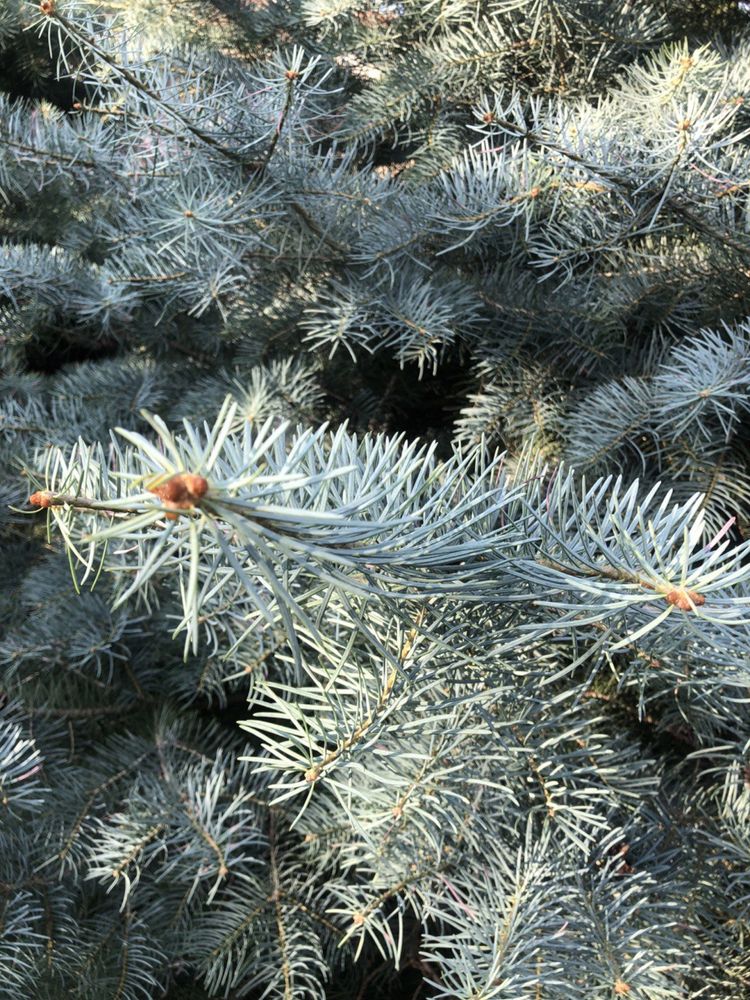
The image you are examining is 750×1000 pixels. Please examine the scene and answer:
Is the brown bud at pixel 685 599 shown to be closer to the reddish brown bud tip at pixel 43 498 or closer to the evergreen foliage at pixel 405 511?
the evergreen foliage at pixel 405 511

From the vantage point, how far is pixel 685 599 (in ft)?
0.53

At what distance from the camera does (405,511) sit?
0.19 m

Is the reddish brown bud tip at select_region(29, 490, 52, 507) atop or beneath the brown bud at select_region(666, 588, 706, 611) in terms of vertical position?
beneath

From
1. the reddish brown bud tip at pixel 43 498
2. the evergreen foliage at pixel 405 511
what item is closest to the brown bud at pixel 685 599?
the evergreen foliage at pixel 405 511

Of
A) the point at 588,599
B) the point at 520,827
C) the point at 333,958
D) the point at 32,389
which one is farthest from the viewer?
the point at 32,389

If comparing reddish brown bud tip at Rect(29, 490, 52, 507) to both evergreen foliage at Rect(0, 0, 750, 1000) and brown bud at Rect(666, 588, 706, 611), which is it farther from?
brown bud at Rect(666, 588, 706, 611)

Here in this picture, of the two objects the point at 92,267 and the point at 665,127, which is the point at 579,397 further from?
the point at 92,267

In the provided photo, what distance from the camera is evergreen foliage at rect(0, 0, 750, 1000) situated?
0.23 meters

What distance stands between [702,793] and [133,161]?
452 mm

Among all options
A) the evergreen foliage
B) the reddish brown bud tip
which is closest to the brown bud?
the evergreen foliage

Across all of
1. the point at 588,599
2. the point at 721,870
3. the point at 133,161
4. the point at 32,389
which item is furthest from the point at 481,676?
the point at 32,389

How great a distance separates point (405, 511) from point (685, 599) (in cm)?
7

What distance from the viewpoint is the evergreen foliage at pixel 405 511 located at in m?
0.23

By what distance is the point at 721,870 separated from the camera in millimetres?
342
